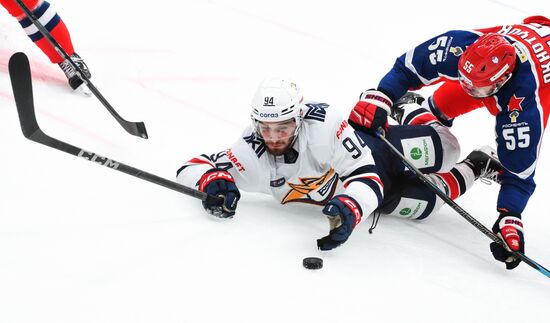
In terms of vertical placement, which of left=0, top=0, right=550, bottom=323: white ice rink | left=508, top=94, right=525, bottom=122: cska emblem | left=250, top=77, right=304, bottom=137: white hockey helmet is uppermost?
left=508, top=94, right=525, bottom=122: cska emblem

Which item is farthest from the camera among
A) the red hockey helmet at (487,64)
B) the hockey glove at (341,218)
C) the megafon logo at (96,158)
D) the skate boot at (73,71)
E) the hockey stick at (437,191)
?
the skate boot at (73,71)

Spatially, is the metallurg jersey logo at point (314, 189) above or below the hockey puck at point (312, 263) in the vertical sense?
above

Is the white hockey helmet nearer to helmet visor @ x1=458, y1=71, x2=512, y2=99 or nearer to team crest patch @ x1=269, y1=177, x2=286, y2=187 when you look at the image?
team crest patch @ x1=269, y1=177, x2=286, y2=187

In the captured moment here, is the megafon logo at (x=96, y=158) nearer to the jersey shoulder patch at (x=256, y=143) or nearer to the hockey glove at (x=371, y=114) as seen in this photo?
the jersey shoulder patch at (x=256, y=143)

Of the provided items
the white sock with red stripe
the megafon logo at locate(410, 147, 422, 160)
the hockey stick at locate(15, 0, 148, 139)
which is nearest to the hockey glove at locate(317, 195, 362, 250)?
the megafon logo at locate(410, 147, 422, 160)

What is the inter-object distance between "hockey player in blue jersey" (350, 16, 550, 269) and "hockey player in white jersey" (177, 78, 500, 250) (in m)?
0.28

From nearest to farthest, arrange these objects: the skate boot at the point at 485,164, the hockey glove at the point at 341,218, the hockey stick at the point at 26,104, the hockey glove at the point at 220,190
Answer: the hockey stick at the point at 26,104, the hockey glove at the point at 341,218, the hockey glove at the point at 220,190, the skate boot at the point at 485,164

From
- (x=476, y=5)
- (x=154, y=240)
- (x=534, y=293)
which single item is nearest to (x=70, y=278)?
(x=154, y=240)

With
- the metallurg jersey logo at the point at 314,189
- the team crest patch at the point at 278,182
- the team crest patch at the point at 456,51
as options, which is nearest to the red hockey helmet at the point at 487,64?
the team crest patch at the point at 456,51

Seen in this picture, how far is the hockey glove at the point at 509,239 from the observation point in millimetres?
2785

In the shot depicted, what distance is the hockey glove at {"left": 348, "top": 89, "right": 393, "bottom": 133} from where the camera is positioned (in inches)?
119

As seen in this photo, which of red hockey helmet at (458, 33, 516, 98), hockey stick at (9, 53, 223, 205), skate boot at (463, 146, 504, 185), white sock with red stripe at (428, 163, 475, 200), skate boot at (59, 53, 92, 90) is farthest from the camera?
skate boot at (59, 53, 92, 90)

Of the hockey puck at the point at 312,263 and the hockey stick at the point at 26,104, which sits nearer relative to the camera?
the hockey stick at the point at 26,104

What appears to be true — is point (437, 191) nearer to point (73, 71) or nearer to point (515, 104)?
point (515, 104)
